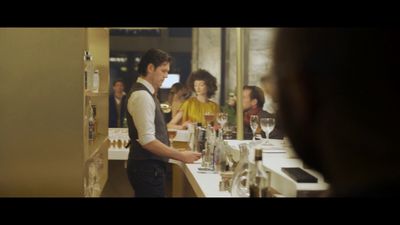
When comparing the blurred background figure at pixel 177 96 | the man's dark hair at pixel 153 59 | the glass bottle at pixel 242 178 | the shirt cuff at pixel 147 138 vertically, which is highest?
the man's dark hair at pixel 153 59

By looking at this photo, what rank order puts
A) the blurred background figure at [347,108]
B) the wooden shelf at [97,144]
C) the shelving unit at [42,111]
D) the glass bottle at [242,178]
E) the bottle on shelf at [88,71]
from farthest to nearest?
the wooden shelf at [97,144] < the bottle on shelf at [88,71] < the shelving unit at [42,111] < the glass bottle at [242,178] < the blurred background figure at [347,108]

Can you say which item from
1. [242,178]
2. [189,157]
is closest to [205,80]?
[189,157]

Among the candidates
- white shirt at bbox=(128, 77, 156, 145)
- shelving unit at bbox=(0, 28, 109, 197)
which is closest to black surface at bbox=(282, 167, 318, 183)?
white shirt at bbox=(128, 77, 156, 145)

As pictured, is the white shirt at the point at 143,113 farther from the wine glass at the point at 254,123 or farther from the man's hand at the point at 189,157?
the wine glass at the point at 254,123

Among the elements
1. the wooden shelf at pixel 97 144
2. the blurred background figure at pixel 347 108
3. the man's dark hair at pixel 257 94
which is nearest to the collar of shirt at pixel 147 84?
the wooden shelf at pixel 97 144

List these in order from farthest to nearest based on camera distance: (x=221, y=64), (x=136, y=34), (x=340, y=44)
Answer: (x=221, y=64), (x=136, y=34), (x=340, y=44)

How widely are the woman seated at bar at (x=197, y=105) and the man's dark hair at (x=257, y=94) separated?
266mm

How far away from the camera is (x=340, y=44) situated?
1.71 feet

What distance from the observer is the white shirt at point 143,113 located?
2.44m

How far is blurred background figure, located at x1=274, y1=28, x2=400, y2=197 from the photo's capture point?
51cm

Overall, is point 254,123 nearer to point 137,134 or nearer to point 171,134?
point 171,134
